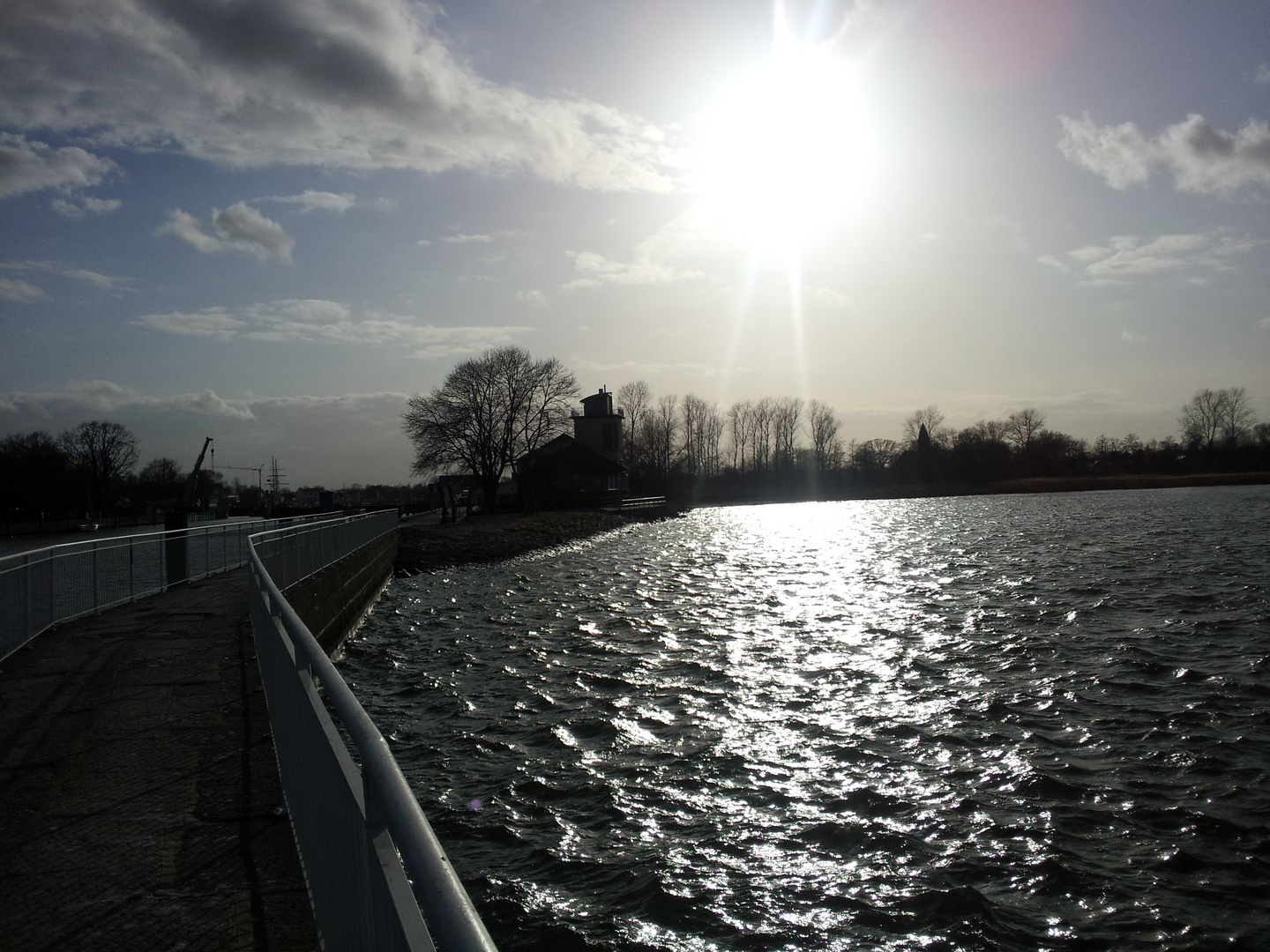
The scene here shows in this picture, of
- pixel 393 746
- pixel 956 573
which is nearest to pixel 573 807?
pixel 393 746

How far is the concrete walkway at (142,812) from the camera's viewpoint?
3.84 meters

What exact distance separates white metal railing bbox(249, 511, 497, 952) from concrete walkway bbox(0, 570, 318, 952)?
1.10 feet

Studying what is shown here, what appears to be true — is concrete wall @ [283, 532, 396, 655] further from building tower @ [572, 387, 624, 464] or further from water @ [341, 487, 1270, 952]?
building tower @ [572, 387, 624, 464]

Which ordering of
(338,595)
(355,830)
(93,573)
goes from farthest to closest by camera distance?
(338,595) < (93,573) < (355,830)

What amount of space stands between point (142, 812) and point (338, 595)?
1260 cm

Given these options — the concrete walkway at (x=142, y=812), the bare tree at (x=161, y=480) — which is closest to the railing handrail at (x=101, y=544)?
the concrete walkway at (x=142, y=812)

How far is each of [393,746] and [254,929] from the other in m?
6.12

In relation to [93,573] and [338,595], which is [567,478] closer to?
[338,595]

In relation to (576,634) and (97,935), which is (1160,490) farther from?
(97,935)

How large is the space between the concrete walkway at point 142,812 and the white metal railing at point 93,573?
989mm

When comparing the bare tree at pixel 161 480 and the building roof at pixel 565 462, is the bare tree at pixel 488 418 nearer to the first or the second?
the building roof at pixel 565 462

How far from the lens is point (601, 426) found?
3492 inches

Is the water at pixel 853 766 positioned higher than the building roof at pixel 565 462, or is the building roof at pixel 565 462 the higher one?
the building roof at pixel 565 462

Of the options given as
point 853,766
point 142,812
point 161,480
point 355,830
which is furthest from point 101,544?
point 161,480
